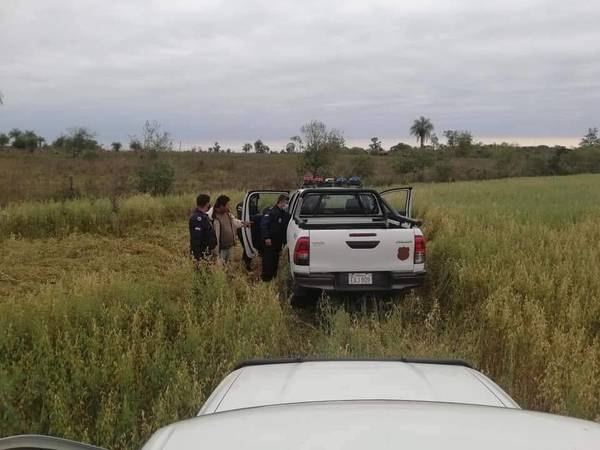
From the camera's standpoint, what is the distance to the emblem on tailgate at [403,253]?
6.77 meters

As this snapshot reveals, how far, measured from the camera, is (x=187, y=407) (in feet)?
12.1

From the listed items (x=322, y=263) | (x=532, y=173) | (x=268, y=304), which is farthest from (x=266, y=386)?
(x=532, y=173)

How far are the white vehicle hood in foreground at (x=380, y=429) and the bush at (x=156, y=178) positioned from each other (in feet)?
76.5

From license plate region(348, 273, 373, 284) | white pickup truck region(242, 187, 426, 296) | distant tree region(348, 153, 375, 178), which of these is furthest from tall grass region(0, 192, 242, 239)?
distant tree region(348, 153, 375, 178)

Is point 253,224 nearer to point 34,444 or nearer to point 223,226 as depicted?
point 223,226

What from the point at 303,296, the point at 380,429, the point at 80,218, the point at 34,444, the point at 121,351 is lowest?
the point at 303,296

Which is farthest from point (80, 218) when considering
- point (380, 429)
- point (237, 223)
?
point (380, 429)

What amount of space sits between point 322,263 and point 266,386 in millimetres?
4373

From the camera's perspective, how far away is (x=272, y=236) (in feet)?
27.4

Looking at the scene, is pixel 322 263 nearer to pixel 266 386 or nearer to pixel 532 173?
pixel 266 386

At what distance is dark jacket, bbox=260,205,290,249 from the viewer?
8328 millimetres

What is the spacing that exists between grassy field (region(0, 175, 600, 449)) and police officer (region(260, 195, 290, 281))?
40 cm

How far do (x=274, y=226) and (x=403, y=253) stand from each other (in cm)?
246

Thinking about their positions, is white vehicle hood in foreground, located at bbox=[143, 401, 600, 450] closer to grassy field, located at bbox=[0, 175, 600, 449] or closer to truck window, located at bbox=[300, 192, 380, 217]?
grassy field, located at bbox=[0, 175, 600, 449]
